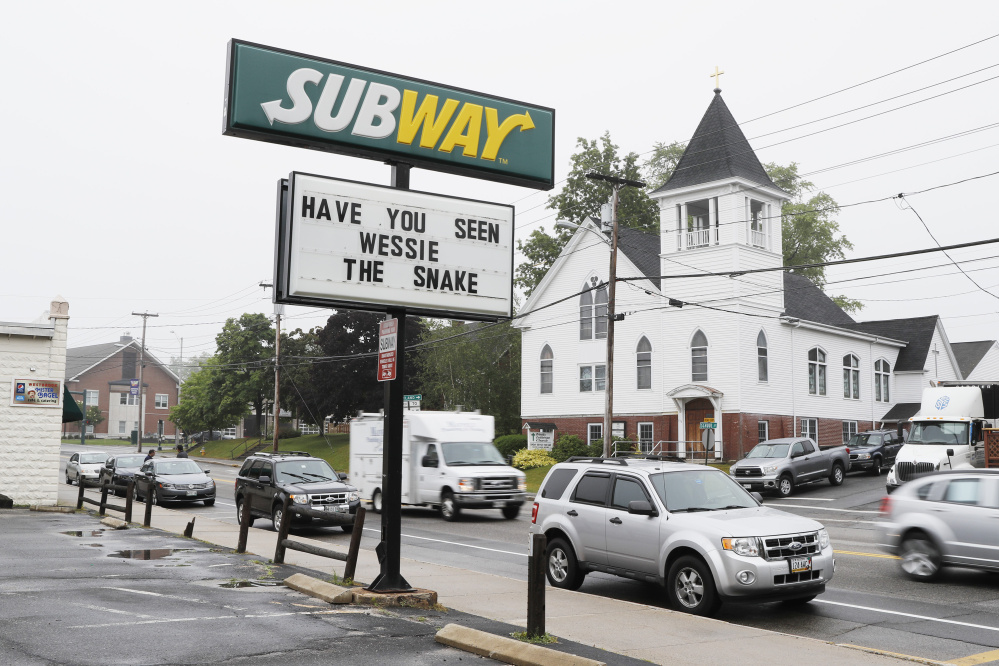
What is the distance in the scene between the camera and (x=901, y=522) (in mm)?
13539

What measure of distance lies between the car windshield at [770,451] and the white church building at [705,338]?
7474 millimetres

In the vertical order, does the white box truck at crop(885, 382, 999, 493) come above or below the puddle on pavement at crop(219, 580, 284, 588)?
above

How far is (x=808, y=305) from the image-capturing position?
4659 cm

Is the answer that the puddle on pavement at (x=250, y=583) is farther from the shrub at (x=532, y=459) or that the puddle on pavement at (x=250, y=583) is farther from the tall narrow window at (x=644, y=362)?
the tall narrow window at (x=644, y=362)

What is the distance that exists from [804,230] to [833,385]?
2480 cm

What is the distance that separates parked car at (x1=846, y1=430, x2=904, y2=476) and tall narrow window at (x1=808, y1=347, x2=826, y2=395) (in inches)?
267

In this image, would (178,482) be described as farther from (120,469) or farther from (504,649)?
(504,649)

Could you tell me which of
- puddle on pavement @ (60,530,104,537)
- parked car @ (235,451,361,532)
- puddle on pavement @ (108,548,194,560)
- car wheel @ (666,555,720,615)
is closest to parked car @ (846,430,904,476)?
parked car @ (235,451,361,532)

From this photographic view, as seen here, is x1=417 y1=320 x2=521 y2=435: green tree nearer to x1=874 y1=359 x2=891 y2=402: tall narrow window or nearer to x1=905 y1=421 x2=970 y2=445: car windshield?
x1=874 y1=359 x2=891 y2=402: tall narrow window

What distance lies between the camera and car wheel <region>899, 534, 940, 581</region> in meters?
13.1

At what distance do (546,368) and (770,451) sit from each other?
17545 millimetres

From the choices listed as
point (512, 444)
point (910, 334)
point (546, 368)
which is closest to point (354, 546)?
point (512, 444)

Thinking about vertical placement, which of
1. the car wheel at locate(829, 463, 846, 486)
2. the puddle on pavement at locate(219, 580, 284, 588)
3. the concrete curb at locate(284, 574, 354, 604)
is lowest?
the puddle on pavement at locate(219, 580, 284, 588)

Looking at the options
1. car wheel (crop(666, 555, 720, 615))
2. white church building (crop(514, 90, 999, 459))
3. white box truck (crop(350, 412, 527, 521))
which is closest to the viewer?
car wheel (crop(666, 555, 720, 615))
